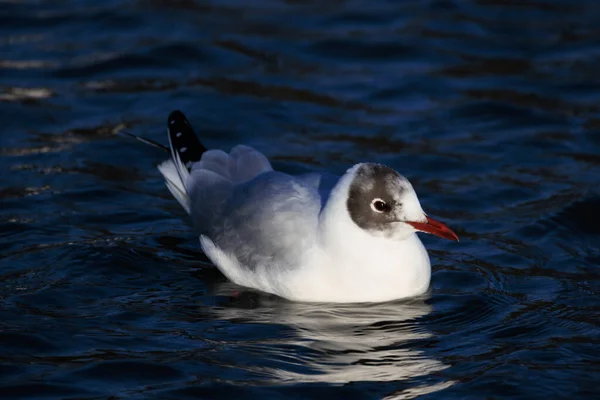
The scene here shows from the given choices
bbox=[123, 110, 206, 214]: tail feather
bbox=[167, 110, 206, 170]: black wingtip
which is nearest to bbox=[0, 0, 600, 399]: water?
bbox=[123, 110, 206, 214]: tail feather

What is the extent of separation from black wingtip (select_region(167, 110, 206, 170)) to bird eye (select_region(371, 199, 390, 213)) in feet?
6.55

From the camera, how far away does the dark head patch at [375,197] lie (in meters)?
7.07

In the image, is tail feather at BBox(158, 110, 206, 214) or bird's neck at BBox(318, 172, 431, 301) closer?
bird's neck at BBox(318, 172, 431, 301)

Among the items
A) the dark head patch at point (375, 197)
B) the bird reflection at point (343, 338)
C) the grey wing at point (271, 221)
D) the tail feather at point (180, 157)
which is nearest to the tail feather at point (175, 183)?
the tail feather at point (180, 157)

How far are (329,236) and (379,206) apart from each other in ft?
1.25

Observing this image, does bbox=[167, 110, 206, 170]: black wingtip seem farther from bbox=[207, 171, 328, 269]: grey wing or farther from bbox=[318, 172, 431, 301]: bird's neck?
bbox=[318, 172, 431, 301]: bird's neck

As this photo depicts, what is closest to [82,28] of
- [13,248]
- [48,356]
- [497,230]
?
[13,248]

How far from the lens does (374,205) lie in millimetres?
7160

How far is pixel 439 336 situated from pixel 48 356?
2.31 m

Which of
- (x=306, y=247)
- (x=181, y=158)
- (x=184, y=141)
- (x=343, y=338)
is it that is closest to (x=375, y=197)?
(x=306, y=247)

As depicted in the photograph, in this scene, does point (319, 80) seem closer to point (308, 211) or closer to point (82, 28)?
point (82, 28)

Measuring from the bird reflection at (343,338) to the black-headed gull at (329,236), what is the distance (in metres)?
0.10

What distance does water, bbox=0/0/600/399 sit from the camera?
21.2 ft

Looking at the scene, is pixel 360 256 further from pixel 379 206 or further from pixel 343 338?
pixel 343 338
